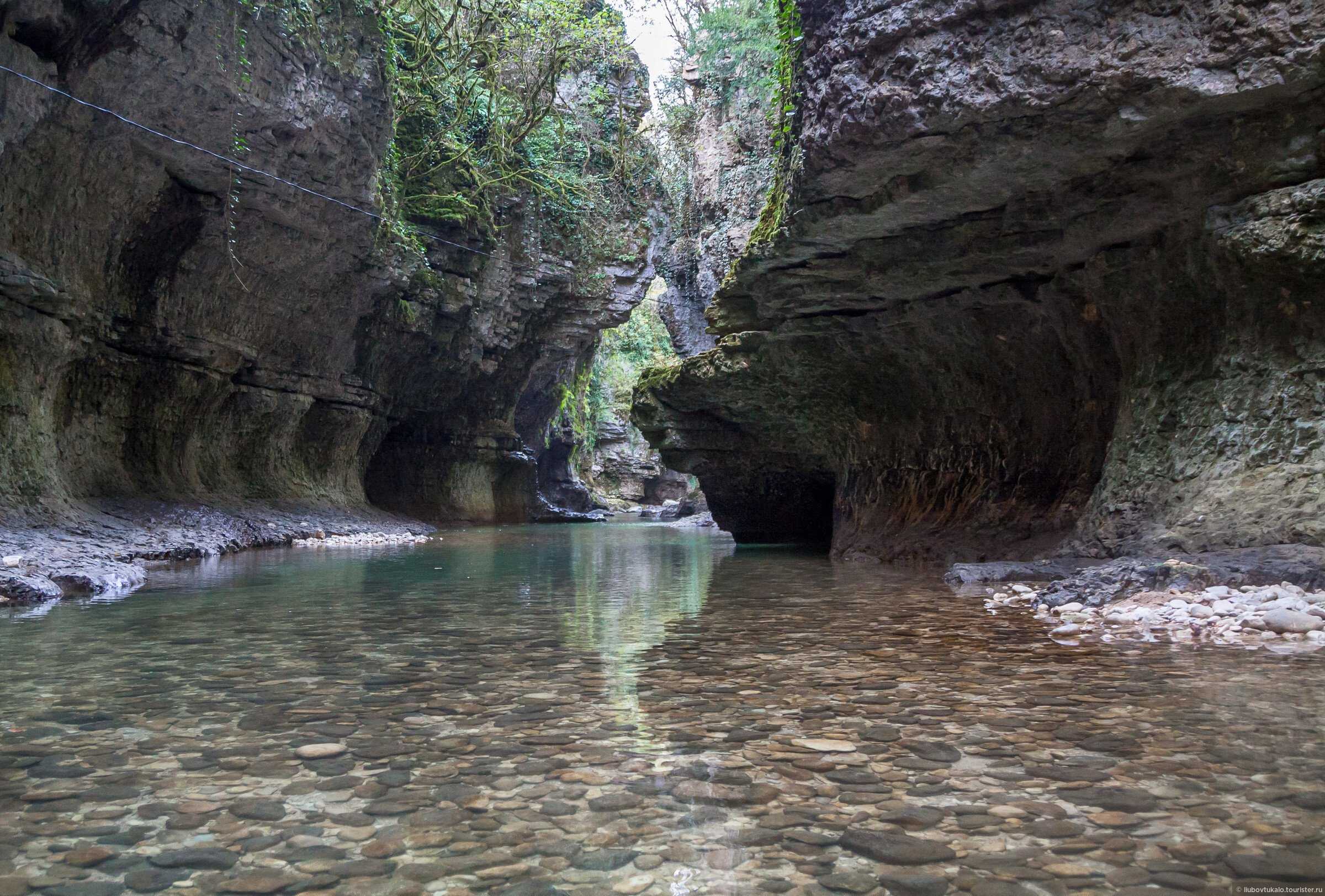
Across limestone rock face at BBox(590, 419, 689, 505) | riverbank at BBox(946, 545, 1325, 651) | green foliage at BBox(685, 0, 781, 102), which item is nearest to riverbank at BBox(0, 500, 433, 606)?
riverbank at BBox(946, 545, 1325, 651)

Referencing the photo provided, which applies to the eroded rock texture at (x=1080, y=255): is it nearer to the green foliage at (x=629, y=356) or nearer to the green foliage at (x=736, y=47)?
the green foliage at (x=736, y=47)

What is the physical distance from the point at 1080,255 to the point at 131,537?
9.60m

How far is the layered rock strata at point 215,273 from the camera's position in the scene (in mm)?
9094

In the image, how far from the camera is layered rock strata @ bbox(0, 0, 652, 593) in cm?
909

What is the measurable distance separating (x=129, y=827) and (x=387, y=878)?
68 centimetres

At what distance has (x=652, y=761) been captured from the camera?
8.30 ft

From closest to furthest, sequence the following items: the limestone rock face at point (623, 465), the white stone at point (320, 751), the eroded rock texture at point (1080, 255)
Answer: the white stone at point (320, 751)
the eroded rock texture at point (1080, 255)
the limestone rock face at point (623, 465)

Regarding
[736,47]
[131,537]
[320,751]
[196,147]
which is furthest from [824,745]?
[736,47]

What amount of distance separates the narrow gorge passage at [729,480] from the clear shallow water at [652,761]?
0.02 m

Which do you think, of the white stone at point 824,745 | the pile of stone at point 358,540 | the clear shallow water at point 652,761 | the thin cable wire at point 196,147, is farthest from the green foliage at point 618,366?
the white stone at point 824,745

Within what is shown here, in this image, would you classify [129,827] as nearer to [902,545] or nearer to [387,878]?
[387,878]

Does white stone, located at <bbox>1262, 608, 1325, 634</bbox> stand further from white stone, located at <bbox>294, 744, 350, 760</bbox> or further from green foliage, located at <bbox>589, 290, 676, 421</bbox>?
green foliage, located at <bbox>589, 290, 676, 421</bbox>

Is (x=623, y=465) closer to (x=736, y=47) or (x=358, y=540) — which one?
(x=736, y=47)

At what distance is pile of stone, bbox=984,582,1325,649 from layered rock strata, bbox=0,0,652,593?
924 cm
